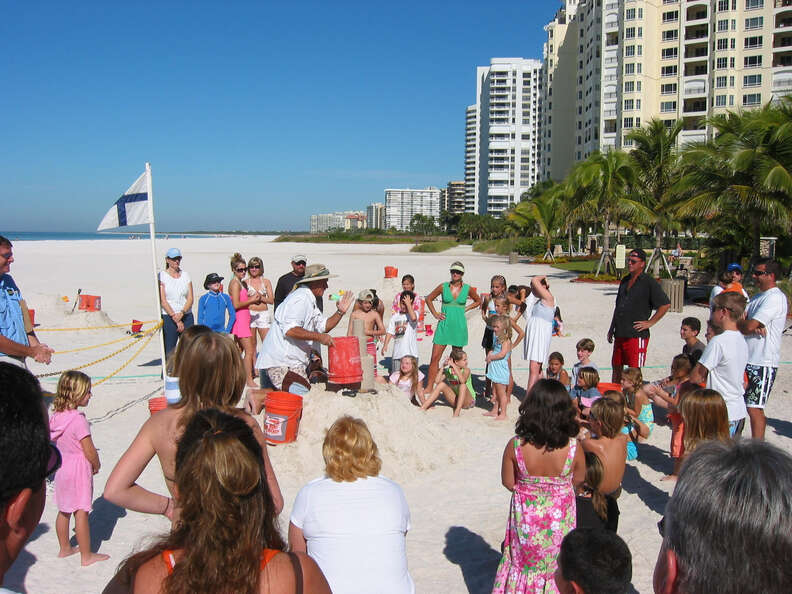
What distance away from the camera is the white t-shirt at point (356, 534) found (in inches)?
98.8

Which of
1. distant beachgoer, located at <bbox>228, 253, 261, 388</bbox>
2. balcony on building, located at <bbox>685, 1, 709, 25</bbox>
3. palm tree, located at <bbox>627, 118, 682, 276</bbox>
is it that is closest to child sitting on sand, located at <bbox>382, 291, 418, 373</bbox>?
distant beachgoer, located at <bbox>228, 253, 261, 388</bbox>

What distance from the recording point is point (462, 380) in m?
7.51

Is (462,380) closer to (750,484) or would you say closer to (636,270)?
(636,270)

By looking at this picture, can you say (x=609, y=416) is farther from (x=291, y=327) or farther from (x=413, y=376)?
(x=413, y=376)

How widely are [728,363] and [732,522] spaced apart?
4057mm

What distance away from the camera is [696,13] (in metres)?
63.9

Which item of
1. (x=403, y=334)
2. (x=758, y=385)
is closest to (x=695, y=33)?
(x=403, y=334)

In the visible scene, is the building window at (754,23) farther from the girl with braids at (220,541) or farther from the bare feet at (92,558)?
the girl with braids at (220,541)

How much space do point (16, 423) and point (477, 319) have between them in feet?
39.1

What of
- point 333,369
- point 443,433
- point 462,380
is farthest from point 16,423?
point 462,380

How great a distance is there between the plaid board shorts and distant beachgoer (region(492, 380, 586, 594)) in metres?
3.66

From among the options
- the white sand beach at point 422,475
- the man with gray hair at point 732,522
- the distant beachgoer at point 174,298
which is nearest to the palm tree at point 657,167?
the white sand beach at point 422,475

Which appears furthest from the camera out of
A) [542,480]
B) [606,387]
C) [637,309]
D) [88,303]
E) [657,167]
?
[657,167]

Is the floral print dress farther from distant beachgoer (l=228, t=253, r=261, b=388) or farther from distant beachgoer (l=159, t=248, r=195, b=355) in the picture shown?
distant beachgoer (l=159, t=248, r=195, b=355)
